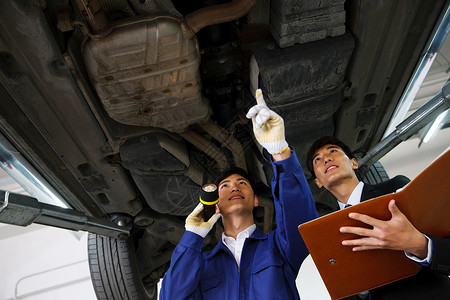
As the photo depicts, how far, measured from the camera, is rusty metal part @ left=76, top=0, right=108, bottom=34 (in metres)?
1.49

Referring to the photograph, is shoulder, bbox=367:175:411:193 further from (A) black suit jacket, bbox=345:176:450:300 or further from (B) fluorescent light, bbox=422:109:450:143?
(B) fluorescent light, bbox=422:109:450:143

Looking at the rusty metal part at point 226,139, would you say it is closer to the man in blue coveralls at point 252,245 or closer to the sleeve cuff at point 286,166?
the man in blue coveralls at point 252,245

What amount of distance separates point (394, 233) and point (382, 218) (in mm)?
60

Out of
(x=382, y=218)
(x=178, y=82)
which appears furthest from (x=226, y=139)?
(x=382, y=218)

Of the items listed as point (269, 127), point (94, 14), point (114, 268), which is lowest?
point (269, 127)

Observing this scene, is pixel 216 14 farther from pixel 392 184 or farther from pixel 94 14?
pixel 392 184

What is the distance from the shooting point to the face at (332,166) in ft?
5.60

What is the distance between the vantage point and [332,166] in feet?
5.68

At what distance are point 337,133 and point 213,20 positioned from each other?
1040 millimetres

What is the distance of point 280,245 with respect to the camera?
1803 mm

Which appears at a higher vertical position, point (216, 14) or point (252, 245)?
point (216, 14)

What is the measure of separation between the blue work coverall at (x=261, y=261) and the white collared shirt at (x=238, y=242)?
2cm

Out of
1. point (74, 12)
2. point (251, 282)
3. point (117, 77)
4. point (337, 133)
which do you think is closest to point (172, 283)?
point (251, 282)

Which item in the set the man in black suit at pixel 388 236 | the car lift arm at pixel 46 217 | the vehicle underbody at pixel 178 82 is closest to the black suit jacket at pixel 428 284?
the man in black suit at pixel 388 236
